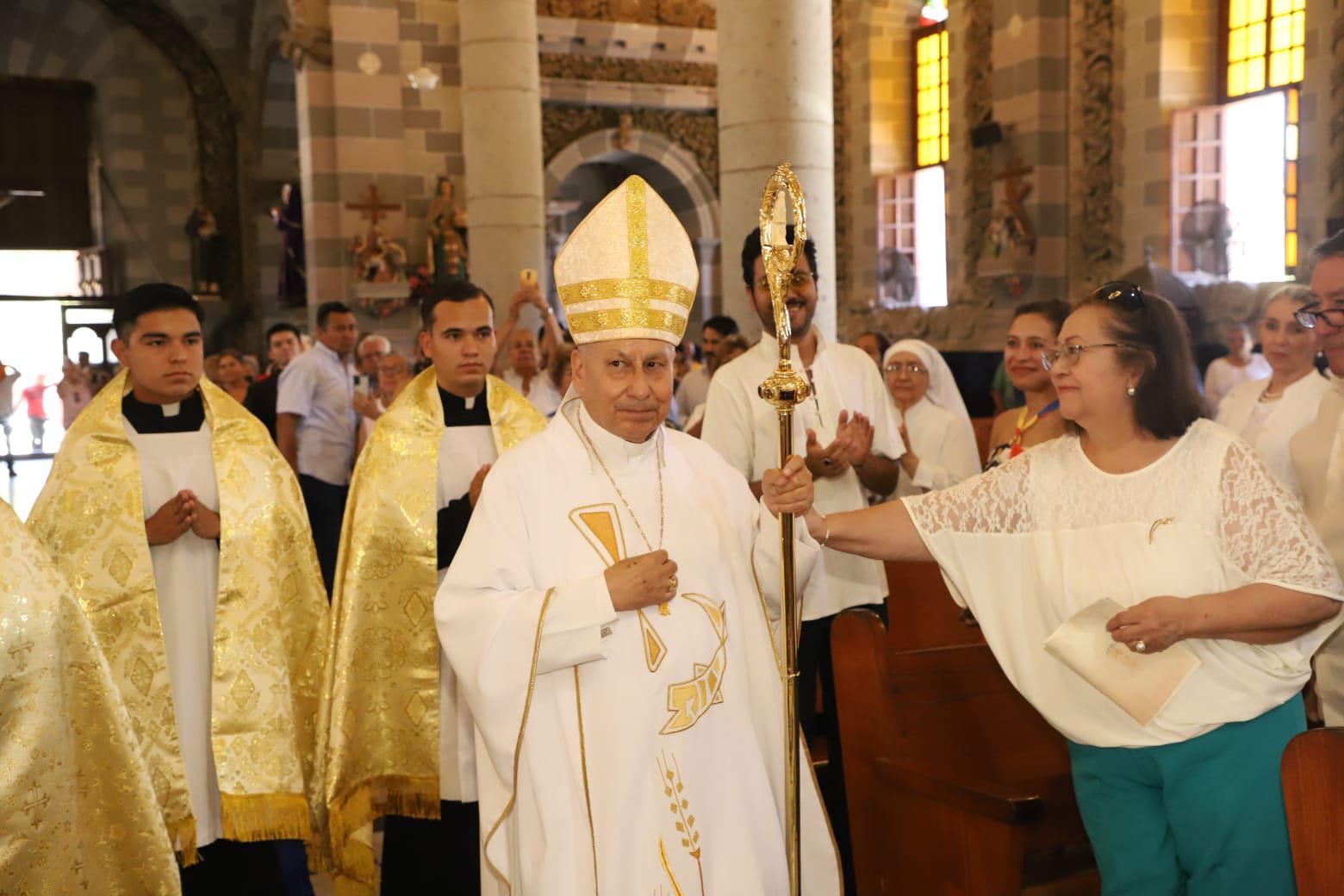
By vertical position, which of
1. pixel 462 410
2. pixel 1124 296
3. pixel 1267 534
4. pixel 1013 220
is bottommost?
pixel 1267 534

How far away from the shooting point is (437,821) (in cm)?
373

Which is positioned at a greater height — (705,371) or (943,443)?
(705,371)

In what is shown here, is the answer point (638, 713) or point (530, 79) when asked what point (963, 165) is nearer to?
point (530, 79)

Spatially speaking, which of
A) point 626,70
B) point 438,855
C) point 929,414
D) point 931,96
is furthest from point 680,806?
point 626,70

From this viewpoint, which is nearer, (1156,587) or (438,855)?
(1156,587)

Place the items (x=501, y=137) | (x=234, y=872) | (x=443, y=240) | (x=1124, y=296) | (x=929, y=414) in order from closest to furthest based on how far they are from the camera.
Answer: (x=1124, y=296) → (x=234, y=872) → (x=929, y=414) → (x=501, y=137) → (x=443, y=240)

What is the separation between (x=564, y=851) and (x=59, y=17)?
851 inches

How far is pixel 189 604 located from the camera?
344 cm

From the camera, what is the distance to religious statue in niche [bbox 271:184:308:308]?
17297mm

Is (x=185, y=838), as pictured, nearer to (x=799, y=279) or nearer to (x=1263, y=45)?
(x=799, y=279)

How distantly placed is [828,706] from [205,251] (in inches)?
718

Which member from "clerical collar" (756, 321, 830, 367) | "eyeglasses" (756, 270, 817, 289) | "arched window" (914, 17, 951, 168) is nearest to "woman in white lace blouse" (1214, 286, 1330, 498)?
"clerical collar" (756, 321, 830, 367)

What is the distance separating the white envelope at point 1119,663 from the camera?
239 centimetres

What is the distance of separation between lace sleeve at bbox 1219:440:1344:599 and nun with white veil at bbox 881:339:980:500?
7.95 feet
